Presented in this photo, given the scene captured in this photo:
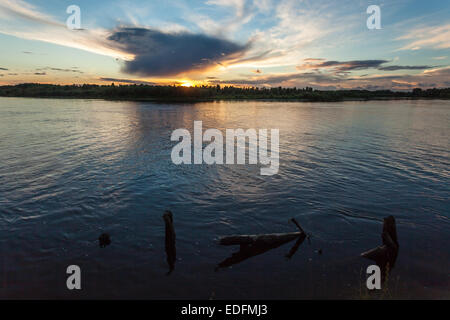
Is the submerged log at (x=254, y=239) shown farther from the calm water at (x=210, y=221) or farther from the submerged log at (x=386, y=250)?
the submerged log at (x=386, y=250)

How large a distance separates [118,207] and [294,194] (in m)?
13.6

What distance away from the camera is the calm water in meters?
11.0

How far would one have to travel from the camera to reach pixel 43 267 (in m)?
12.0

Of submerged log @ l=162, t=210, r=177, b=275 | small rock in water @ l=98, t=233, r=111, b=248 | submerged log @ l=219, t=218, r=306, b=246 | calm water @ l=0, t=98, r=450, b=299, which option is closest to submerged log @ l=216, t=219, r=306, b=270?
submerged log @ l=219, t=218, r=306, b=246

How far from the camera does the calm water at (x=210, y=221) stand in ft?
36.2

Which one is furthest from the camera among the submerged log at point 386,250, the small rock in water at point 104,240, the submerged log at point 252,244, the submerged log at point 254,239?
the small rock in water at point 104,240

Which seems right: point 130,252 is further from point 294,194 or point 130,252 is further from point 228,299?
point 294,194

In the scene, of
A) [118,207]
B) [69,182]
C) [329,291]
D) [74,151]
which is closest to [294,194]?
[329,291]

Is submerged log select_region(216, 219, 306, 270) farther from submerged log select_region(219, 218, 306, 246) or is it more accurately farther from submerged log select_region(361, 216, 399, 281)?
submerged log select_region(361, 216, 399, 281)

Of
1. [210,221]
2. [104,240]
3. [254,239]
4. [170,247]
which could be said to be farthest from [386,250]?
[104,240]

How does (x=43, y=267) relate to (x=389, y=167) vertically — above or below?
below

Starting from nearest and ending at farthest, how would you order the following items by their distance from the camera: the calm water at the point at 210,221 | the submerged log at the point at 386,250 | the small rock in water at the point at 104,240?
the calm water at the point at 210,221 → the submerged log at the point at 386,250 → the small rock in water at the point at 104,240

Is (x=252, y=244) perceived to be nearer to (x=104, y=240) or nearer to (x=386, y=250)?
(x=386, y=250)

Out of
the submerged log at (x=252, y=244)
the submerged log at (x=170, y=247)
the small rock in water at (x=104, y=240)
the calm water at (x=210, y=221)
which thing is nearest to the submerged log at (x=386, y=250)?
the calm water at (x=210, y=221)
